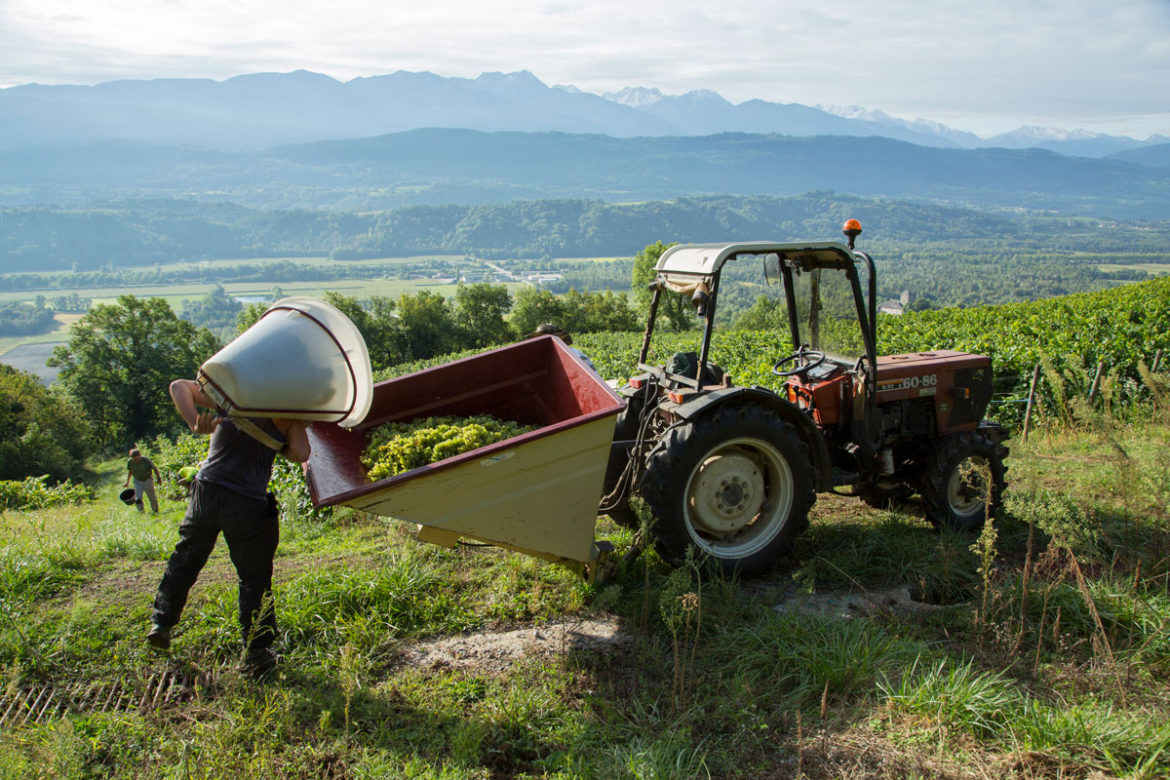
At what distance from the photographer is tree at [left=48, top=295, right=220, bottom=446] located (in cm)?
4456

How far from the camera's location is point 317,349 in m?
3.38

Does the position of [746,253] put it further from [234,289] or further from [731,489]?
[234,289]

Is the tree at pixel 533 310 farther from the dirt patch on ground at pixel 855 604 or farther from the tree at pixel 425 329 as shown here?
the dirt patch on ground at pixel 855 604

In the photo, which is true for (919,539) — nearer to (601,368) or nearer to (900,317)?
(601,368)

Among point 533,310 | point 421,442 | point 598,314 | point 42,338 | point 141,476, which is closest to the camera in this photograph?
point 421,442

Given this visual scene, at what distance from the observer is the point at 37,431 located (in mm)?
36219

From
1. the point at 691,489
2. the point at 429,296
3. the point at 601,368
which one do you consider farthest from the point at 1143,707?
the point at 429,296

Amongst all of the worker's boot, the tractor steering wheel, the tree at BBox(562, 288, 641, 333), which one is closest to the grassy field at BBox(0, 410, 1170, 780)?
the worker's boot

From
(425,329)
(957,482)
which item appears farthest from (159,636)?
→ (425,329)

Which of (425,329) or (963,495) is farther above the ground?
(963,495)

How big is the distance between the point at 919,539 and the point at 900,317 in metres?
22.7

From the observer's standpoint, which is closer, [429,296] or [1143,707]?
[1143,707]

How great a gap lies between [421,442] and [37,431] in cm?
4307

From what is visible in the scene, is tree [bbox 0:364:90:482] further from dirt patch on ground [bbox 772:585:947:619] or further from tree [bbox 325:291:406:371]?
dirt patch on ground [bbox 772:585:947:619]
